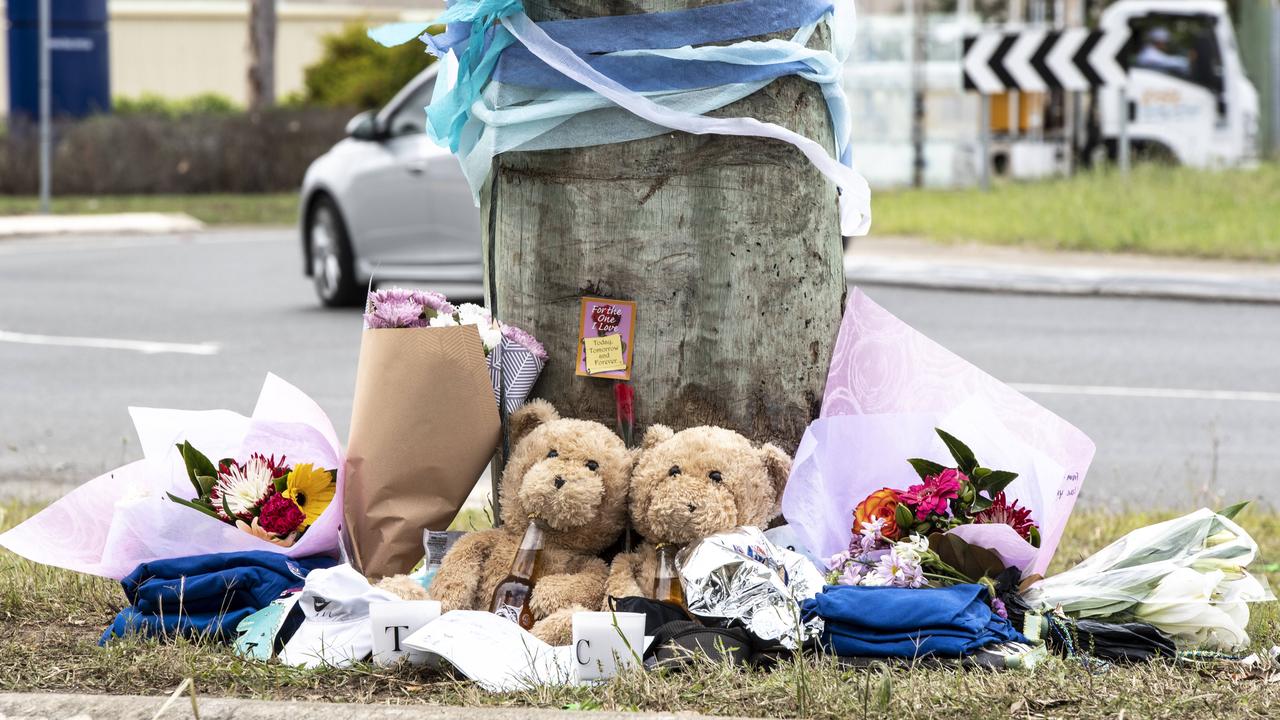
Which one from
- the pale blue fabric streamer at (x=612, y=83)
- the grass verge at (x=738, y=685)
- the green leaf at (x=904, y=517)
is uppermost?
the pale blue fabric streamer at (x=612, y=83)

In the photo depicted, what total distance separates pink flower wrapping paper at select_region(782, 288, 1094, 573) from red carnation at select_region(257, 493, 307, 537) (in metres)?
1.09

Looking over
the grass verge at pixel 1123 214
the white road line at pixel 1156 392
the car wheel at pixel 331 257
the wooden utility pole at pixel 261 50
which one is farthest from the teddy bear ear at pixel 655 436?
the wooden utility pole at pixel 261 50

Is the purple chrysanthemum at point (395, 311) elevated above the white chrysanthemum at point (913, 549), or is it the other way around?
the purple chrysanthemum at point (395, 311)

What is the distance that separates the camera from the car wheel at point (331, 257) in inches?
467

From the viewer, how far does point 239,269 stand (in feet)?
50.6

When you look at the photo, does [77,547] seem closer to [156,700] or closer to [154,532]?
[154,532]

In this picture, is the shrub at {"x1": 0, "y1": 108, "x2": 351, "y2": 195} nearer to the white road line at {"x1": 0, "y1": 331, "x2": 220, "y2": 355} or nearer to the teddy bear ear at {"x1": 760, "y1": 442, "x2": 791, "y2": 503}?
the white road line at {"x1": 0, "y1": 331, "x2": 220, "y2": 355}

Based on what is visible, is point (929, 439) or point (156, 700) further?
point (929, 439)

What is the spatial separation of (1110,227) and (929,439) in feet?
39.9

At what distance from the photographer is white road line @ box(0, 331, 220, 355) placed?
9945 millimetres

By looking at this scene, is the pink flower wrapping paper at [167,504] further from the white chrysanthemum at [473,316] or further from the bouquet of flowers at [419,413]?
the white chrysanthemum at [473,316]

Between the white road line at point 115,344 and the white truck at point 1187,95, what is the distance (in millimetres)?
16362

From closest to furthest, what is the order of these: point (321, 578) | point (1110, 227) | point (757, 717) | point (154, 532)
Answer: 1. point (757, 717)
2. point (321, 578)
3. point (154, 532)
4. point (1110, 227)

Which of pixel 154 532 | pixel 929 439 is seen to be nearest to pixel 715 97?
pixel 929 439
